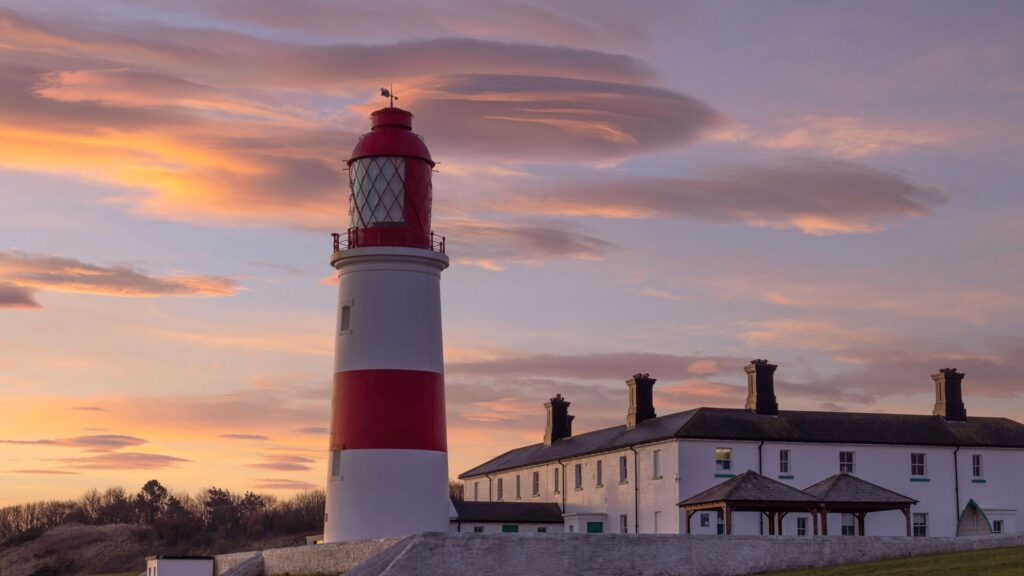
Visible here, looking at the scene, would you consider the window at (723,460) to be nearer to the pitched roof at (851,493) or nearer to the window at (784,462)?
the window at (784,462)

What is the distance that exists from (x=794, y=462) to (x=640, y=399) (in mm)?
8009

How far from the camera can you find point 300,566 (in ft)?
135

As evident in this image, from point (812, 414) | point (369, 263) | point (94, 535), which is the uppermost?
point (369, 263)

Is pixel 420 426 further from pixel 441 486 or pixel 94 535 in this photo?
pixel 94 535

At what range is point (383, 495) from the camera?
39.9 m

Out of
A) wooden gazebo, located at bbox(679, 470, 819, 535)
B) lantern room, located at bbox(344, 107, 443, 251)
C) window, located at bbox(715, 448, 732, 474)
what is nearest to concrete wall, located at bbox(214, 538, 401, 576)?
lantern room, located at bbox(344, 107, 443, 251)

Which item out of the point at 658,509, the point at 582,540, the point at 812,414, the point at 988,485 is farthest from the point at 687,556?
the point at 988,485

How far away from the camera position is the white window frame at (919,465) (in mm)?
55375

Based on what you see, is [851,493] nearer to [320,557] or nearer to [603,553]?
[603,553]

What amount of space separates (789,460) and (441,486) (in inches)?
712

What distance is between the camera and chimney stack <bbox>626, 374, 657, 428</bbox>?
58.4 metres

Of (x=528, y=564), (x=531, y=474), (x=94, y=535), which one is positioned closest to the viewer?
(x=528, y=564)

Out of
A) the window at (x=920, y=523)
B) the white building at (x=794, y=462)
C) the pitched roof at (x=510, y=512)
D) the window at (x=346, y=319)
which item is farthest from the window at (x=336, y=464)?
the window at (x=920, y=523)

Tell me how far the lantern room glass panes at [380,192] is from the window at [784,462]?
2039 centimetres
